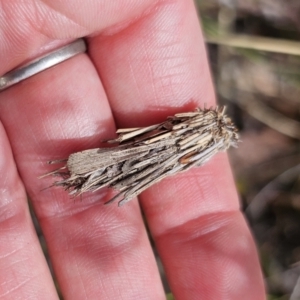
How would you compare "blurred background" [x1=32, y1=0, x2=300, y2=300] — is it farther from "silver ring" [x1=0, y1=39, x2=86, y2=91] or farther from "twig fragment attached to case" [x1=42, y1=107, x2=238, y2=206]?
"silver ring" [x1=0, y1=39, x2=86, y2=91]

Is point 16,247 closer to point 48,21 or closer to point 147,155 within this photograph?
point 147,155

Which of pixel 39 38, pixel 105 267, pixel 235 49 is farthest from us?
pixel 235 49

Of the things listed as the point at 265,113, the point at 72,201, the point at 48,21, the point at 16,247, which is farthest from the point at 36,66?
the point at 265,113

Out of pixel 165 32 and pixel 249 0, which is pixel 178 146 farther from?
pixel 249 0

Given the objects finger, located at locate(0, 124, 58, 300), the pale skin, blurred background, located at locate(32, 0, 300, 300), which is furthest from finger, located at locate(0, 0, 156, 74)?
blurred background, located at locate(32, 0, 300, 300)

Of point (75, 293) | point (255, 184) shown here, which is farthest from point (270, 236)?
point (75, 293)

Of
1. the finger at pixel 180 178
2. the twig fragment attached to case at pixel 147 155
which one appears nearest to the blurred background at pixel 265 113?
the finger at pixel 180 178
